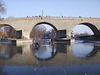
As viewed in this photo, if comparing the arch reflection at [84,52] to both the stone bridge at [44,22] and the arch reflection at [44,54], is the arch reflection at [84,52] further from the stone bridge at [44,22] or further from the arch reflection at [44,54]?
the stone bridge at [44,22]

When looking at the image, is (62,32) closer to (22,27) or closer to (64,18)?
(64,18)

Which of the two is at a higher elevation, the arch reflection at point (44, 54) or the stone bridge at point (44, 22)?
Result: the stone bridge at point (44, 22)

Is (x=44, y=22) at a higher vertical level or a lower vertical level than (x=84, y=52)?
higher

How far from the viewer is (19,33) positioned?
32.7 m

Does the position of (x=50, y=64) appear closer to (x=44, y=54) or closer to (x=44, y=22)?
(x=44, y=54)

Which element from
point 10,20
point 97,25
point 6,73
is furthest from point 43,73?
point 97,25

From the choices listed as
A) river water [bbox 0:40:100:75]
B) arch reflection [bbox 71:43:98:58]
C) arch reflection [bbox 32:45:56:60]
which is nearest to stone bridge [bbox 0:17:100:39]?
arch reflection [bbox 71:43:98:58]

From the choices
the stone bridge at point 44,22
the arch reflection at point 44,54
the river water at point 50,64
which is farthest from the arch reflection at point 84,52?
the stone bridge at point 44,22

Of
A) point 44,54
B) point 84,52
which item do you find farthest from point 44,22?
point 44,54

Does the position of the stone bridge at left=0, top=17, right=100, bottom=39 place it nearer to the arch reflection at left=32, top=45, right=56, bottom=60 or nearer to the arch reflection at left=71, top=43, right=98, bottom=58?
the arch reflection at left=71, top=43, right=98, bottom=58

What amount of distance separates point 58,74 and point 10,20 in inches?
1275

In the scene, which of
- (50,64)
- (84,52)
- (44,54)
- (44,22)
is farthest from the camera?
(44,22)

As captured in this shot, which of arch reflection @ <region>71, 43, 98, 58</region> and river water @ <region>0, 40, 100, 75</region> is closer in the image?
river water @ <region>0, 40, 100, 75</region>

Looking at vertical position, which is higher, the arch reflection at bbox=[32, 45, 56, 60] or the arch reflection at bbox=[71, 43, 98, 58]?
the arch reflection at bbox=[32, 45, 56, 60]
